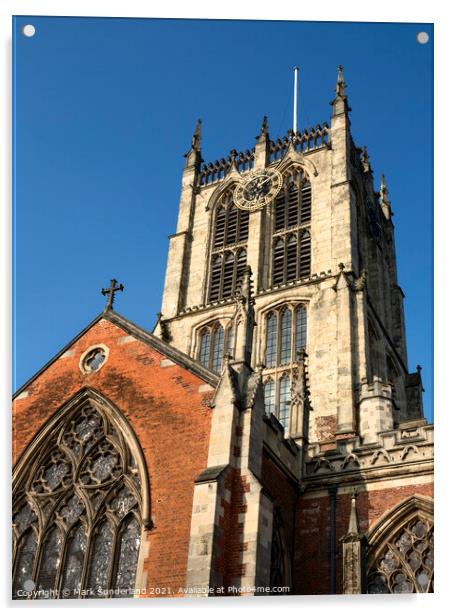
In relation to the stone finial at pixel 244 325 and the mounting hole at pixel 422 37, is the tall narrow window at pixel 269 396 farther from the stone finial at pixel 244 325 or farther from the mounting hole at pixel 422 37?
the mounting hole at pixel 422 37

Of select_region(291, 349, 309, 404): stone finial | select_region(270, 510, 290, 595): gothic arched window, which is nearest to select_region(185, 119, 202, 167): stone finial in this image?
select_region(291, 349, 309, 404): stone finial

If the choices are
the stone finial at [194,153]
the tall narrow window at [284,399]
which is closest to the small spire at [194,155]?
the stone finial at [194,153]

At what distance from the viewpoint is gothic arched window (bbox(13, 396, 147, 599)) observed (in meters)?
15.0

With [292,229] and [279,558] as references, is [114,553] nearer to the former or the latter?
[279,558]

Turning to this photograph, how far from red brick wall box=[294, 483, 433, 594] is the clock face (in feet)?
69.2

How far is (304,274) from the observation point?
3284 cm

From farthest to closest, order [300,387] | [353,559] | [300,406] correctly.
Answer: [300,387] → [300,406] → [353,559]

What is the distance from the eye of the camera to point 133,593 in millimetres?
13859

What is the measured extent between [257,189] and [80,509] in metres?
24.3

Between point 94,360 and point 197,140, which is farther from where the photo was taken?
point 197,140

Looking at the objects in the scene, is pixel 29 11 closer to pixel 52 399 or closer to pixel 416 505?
pixel 52 399
